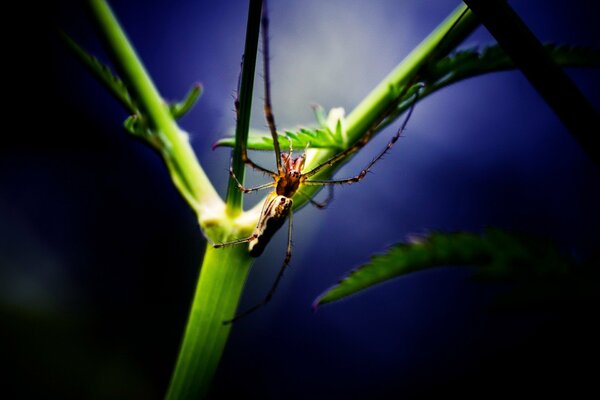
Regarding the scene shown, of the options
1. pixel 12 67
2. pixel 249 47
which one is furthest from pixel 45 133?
pixel 249 47

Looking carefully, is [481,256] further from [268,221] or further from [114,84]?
[114,84]

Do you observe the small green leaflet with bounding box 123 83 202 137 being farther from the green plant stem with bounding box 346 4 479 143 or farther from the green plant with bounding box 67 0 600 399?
the green plant stem with bounding box 346 4 479 143

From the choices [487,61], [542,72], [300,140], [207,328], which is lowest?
[207,328]

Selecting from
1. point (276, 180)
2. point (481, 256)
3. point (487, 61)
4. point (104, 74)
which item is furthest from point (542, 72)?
point (276, 180)

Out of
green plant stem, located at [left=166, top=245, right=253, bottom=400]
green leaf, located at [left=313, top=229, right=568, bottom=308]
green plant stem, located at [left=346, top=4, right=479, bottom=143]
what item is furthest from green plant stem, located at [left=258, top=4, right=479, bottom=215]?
green leaf, located at [left=313, top=229, right=568, bottom=308]

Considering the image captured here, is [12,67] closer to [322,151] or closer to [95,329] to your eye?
[95,329]

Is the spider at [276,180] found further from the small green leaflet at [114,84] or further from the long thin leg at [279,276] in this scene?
the small green leaflet at [114,84]

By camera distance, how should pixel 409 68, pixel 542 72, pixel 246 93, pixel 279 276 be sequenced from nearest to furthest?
pixel 542 72 < pixel 246 93 < pixel 409 68 < pixel 279 276
